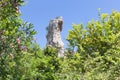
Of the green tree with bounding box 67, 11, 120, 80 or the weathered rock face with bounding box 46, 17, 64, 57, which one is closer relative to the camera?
the green tree with bounding box 67, 11, 120, 80

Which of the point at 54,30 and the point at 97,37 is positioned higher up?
the point at 54,30

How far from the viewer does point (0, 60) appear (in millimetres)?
7863

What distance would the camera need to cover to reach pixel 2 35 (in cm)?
773

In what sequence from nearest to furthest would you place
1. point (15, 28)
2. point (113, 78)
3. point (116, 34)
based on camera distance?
1. point (15, 28)
2. point (113, 78)
3. point (116, 34)

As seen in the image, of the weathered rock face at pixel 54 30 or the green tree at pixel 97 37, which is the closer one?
the green tree at pixel 97 37

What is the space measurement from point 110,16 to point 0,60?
23824 millimetres

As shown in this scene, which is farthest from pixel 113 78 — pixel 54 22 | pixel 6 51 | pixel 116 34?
pixel 54 22

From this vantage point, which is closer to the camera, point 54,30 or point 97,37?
point 97,37

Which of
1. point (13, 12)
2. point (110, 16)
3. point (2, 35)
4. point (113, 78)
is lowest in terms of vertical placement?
point (113, 78)

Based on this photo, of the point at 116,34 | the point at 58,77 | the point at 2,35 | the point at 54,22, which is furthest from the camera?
the point at 54,22

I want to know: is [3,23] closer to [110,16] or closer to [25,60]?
[25,60]

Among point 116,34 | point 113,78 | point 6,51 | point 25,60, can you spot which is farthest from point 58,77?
point 116,34

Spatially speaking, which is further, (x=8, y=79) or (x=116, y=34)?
(x=116, y=34)

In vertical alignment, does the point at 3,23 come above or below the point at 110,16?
below
